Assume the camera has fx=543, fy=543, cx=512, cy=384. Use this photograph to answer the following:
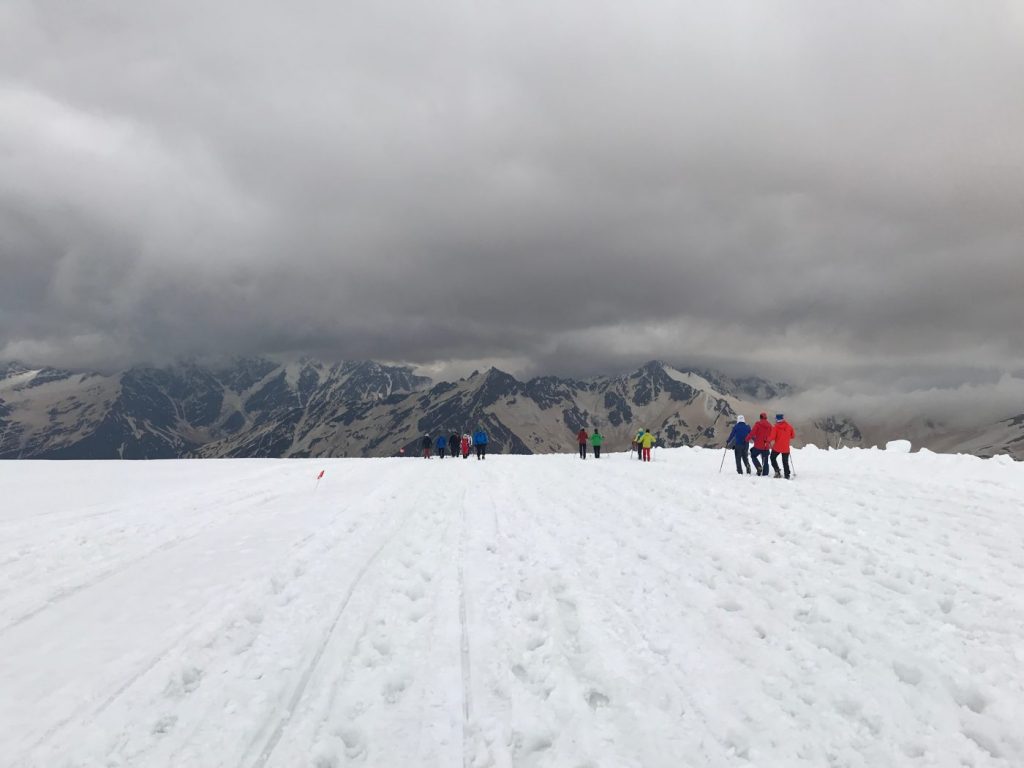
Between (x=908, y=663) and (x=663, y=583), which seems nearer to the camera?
(x=908, y=663)

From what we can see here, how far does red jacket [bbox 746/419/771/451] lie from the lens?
2245 centimetres

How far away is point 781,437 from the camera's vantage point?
2189cm

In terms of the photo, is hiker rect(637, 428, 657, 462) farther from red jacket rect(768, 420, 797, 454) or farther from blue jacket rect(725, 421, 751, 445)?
red jacket rect(768, 420, 797, 454)

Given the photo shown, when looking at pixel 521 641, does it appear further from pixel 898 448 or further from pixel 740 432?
pixel 898 448

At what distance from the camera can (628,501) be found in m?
16.3

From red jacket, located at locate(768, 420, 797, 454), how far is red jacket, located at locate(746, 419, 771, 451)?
0.32 metres

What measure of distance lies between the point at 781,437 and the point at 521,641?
60.9 ft

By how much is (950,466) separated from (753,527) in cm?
1855

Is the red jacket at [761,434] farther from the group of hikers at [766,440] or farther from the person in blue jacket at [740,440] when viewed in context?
the person in blue jacket at [740,440]

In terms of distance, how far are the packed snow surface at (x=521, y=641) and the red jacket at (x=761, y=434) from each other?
347 inches

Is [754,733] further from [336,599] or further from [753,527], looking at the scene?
[753,527]

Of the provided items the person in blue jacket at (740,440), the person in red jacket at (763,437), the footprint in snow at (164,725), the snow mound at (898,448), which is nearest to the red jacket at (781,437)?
the person in red jacket at (763,437)

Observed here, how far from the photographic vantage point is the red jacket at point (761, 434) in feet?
73.7

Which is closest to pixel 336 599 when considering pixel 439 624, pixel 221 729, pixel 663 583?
pixel 439 624
